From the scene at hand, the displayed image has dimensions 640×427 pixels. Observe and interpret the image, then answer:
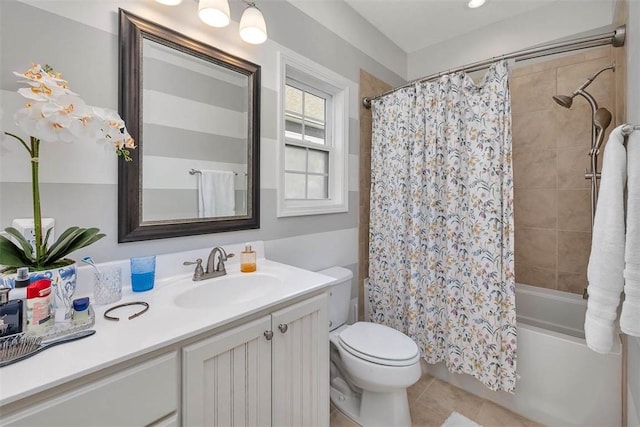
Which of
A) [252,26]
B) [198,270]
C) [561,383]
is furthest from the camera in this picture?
[561,383]

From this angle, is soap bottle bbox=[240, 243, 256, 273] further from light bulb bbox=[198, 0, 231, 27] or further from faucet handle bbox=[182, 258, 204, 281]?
light bulb bbox=[198, 0, 231, 27]

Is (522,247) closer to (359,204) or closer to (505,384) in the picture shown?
(505,384)

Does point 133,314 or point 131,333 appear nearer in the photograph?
point 131,333

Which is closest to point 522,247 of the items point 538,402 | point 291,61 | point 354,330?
point 538,402

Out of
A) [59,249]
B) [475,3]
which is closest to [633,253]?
[59,249]

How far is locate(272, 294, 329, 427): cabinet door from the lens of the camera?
39.6 inches

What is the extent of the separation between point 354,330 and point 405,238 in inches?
29.9

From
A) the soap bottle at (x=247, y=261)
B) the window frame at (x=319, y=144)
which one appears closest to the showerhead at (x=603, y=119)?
the window frame at (x=319, y=144)

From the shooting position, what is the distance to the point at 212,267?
49.2 inches

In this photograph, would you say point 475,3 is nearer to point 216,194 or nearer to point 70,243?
point 216,194

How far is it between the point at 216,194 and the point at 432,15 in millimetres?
2151

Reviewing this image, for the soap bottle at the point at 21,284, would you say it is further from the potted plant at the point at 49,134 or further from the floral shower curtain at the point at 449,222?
the floral shower curtain at the point at 449,222

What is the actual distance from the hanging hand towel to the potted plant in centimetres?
171

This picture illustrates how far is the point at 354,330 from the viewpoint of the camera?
1607mm
